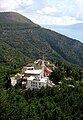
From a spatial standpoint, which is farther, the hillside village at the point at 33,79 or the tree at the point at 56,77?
the tree at the point at 56,77

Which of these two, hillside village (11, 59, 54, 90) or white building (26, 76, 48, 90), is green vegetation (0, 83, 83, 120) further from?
hillside village (11, 59, 54, 90)

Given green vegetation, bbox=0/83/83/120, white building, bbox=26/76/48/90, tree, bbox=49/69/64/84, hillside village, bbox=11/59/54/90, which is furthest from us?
tree, bbox=49/69/64/84

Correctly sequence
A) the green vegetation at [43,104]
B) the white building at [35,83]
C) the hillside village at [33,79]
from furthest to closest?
the hillside village at [33,79], the white building at [35,83], the green vegetation at [43,104]

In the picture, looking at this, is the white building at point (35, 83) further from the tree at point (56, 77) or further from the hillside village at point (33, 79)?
the tree at point (56, 77)

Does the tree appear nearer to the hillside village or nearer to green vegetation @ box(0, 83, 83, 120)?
the hillside village

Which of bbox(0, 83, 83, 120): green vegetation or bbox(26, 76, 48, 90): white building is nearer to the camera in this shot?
bbox(0, 83, 83, 120): green vegetation

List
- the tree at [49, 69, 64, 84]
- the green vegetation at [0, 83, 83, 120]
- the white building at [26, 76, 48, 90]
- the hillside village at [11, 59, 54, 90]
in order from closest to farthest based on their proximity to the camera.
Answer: the green vegetation at [0, 83, 83, 120]
the white building at [26, 76, 48, 90]
the hillside village at [11, 59, 54, 90]
the tree at [49, 69, 64, 84]

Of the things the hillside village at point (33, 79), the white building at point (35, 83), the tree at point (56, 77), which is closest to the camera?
the white building at point (35, 83)

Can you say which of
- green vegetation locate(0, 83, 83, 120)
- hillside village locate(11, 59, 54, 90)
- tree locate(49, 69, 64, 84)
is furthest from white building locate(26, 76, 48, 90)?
tree locate(49, 69, 64, 84)

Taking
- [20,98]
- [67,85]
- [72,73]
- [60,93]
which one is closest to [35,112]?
[20,98]

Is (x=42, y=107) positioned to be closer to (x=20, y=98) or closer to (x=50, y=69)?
(x=20, y=98)

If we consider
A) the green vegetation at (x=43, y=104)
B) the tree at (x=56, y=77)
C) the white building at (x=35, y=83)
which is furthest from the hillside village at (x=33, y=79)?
the green vegetation at (x=43, y=104)

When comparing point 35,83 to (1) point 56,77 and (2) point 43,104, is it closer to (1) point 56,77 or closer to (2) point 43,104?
(1) point 56,77
